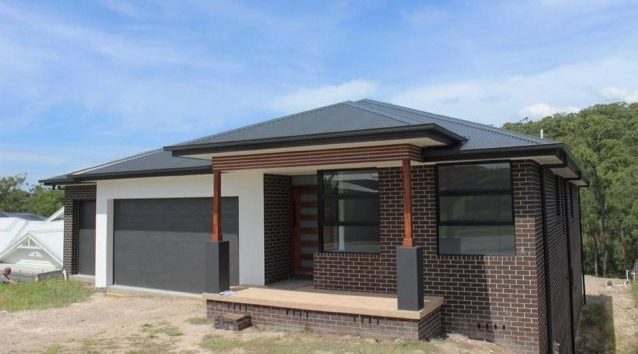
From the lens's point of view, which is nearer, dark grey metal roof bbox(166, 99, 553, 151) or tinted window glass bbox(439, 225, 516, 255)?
dark grey metal roof bbox(166, 99, 553, 151)

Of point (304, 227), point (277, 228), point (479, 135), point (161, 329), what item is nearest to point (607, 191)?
point (304, 227)

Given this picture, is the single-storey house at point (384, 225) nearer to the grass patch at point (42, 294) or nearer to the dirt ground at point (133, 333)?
the dirt ground at point (133, 333)

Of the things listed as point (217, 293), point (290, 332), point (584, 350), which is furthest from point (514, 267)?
point (584, 350)

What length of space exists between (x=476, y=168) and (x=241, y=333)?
463cm

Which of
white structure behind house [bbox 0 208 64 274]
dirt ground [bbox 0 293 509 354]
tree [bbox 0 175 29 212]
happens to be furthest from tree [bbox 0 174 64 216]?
dirt ground [bbox 0 293 509 354]

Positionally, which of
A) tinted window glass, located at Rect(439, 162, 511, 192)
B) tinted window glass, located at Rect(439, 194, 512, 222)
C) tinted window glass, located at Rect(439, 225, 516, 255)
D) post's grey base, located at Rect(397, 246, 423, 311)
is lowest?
post's grey base, located at Rect(397, 246, 423, 311)

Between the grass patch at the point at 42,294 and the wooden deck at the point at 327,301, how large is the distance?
16.1 ft

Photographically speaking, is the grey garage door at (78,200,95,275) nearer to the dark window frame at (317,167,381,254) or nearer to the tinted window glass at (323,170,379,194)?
the dark window frame at (317,167,381,254)

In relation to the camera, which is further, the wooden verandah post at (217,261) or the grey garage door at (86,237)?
the grey garage door at (86,237)

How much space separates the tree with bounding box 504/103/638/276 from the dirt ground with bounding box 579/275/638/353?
1048 cm

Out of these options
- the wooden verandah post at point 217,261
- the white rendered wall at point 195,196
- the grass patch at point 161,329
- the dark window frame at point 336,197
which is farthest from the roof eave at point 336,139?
the grass patch at point 161,329

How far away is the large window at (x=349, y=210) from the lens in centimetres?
934

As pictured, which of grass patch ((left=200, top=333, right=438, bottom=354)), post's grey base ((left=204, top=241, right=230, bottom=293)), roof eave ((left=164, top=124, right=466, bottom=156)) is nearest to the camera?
grass patch ((left=200, top=333, right=438, bottom=354))

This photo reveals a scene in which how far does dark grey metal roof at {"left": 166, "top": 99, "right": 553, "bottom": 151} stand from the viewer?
7871mm
